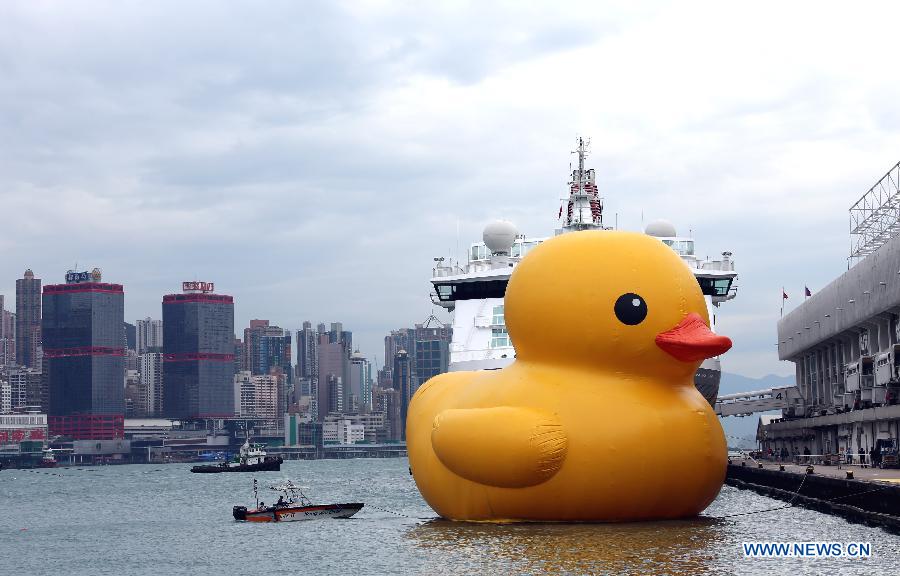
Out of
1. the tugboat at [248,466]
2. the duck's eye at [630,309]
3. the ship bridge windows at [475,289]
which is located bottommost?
the tugboat at [248,466]

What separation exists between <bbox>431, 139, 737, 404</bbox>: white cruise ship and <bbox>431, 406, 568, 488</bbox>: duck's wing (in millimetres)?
11204

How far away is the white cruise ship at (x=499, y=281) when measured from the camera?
114ft

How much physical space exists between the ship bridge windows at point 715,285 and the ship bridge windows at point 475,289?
6.46m

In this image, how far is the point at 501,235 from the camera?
4100 centimetres

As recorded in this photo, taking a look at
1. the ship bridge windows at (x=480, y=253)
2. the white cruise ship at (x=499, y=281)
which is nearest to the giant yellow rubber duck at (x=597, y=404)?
the white cruise ship at (x=499, y=281)

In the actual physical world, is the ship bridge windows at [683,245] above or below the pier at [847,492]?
above

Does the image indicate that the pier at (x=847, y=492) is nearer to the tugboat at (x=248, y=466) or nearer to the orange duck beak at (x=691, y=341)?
the orange duck beak at (x=691, y=341)

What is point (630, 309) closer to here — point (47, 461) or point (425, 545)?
point (425, 545)

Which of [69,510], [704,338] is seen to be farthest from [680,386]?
[69,510]

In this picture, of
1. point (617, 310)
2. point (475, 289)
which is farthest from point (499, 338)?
point (617, 310)

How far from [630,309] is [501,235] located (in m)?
20.2

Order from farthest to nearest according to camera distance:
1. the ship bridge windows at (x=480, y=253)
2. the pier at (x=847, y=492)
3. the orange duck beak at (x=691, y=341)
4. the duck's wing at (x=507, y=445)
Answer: the ship bridge windows at (x=480, y=253), the pier at (x=847, y=492), the orange duck beak at (x=691, y=341), the duck's wing at (x=507, y=445)

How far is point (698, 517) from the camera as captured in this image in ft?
77.8

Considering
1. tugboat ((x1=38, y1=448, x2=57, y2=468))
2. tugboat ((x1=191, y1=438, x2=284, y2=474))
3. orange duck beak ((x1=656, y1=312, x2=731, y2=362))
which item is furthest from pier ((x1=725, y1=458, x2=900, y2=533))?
tugboat ((x1=38, y1=448, x2=57, y2=468))
